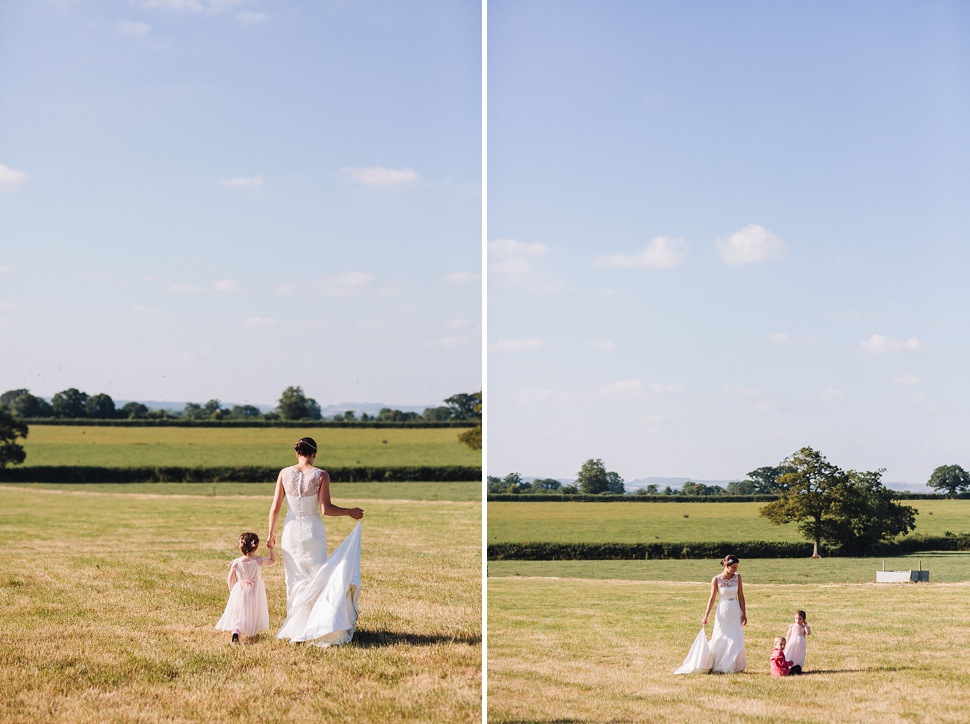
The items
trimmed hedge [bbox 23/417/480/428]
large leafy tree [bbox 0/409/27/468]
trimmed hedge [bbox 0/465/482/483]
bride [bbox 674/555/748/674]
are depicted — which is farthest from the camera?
trimmed hedge [bbox 23/417/480/428]

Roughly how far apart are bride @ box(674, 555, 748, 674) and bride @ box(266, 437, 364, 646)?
2.78 metres

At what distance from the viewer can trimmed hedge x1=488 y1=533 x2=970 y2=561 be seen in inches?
478

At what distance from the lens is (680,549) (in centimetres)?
1702

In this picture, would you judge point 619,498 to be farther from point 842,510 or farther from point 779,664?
point 779,664

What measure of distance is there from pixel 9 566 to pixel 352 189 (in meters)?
16.5

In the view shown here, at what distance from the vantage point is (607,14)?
17.1 m

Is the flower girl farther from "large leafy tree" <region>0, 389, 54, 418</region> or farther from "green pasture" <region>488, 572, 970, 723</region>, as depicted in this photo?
"large leafy tree" <region>0, 389, 54, 418</region>

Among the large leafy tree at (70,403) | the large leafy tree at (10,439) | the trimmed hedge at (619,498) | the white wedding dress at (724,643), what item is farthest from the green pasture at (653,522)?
the large leafy tree at (70,403)

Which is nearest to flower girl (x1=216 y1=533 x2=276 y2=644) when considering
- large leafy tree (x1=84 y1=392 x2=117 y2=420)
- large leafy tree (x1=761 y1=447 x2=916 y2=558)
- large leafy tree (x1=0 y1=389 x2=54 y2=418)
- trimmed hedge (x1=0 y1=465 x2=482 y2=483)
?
large leafy tree (x1=761 y1=447 x2=916 y2=558)

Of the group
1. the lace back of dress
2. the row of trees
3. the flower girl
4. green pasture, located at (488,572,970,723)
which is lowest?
green pasture, located at (488,572,970,723)

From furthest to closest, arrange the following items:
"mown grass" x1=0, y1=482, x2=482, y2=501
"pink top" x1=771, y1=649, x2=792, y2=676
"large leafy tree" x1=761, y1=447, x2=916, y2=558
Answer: "mown grass" x1=0, y1=482, x2=482, y2=501 < "large leafy tree" x1=761, y1=447, x2=916, y2=558 < "pink top" x1=771, y1=649, x2=792, y2=676

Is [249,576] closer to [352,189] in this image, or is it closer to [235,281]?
[352,189]

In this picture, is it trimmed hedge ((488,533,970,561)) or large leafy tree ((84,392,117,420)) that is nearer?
trimmed hedge ((488,533,970,561))

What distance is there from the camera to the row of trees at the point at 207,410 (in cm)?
2955
